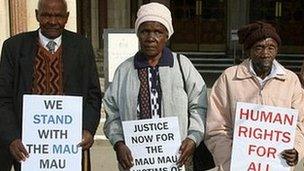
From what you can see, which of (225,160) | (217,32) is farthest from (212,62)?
(225,160)

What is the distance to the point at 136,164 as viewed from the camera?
2.91 m

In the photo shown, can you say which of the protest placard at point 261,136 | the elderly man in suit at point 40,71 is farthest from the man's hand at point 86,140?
the protest placard at point 261,136

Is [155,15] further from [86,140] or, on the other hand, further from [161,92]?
[86,140]

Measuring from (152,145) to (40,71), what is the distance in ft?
2.46

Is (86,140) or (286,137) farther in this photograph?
(86,140)

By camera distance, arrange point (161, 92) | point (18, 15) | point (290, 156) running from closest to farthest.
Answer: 1. point (290, 156)
2. point (161, 92)
3. point (18, 15)

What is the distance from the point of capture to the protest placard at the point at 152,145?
9.46 ft

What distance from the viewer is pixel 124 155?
9.46ft

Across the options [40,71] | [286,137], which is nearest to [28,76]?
[40,71]

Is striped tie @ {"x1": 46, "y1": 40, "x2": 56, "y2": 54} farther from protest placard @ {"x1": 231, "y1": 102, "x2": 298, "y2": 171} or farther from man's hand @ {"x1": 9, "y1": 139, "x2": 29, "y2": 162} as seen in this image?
protest placard @ {"x1": 231, "y1": 102, "x2": 298, "y2": 171}

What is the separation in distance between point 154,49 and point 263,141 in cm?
77

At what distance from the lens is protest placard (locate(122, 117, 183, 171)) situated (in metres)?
2.88

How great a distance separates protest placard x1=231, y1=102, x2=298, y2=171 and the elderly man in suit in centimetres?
84

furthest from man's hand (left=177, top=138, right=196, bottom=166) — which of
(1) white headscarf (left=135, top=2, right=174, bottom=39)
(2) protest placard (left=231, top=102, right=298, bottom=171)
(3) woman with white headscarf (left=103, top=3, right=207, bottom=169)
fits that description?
(1) white headscarf (left=135, top=2, right=174, bottom=39)
